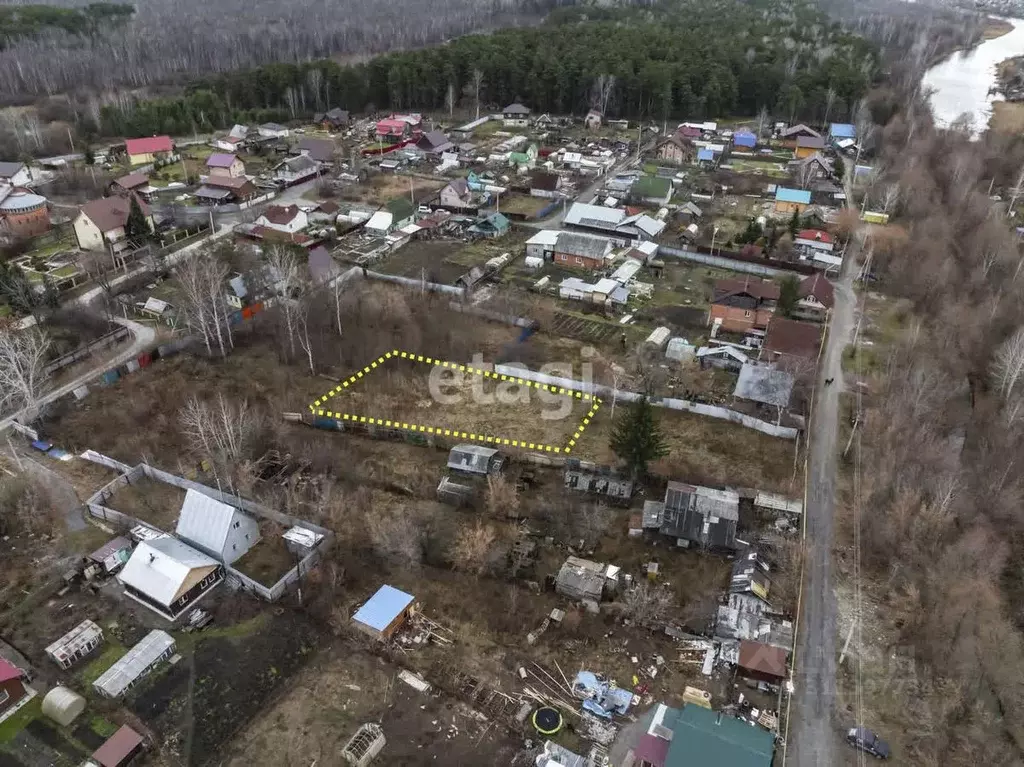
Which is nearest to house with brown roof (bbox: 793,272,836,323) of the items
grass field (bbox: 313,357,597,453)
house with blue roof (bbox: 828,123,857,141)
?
grass field (bbox: 313,357,597,453)

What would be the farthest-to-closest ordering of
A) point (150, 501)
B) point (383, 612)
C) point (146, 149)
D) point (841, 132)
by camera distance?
point (841, 132) → point (146, 149) → point (150, 501) → point (383, 612)

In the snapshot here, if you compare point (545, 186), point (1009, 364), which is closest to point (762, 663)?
point (1009, 364)

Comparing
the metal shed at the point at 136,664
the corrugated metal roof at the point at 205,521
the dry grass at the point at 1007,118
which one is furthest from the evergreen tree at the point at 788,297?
the dry grass at the point at 1007,118

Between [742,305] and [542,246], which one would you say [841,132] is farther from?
[742,305]

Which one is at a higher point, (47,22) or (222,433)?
(47,22)

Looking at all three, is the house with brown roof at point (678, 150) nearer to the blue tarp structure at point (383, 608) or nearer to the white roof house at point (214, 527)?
the blue tarp structure at point (383, 608)

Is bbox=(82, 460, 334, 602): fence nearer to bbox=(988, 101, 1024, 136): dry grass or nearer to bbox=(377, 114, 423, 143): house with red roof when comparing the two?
bbox=(377, 114, 423, 143): house with red roof
